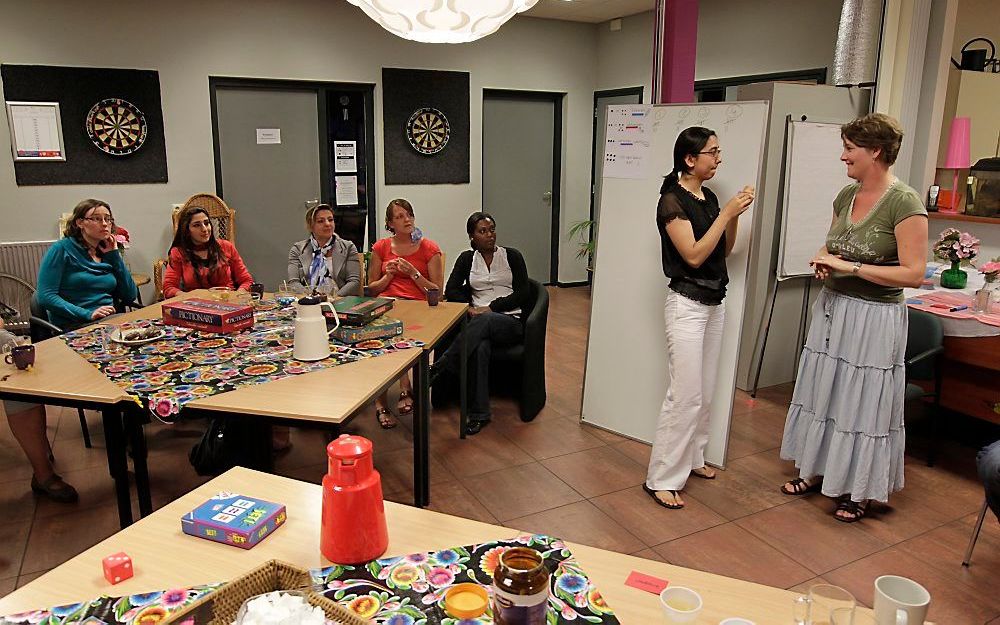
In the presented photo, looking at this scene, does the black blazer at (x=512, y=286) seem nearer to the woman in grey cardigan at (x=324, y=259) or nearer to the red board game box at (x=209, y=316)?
the woman in grey cardigan at (x=324, y=259)

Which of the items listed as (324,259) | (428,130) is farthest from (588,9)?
(324,259)

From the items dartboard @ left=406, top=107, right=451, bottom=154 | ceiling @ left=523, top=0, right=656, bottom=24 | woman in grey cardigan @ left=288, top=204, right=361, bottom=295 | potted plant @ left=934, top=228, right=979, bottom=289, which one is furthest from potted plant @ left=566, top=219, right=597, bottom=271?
potted plant @ left=934, top=228, right=979, bottom=289

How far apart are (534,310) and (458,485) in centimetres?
116

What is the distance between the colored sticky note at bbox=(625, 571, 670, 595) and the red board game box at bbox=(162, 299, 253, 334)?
7.07 feet

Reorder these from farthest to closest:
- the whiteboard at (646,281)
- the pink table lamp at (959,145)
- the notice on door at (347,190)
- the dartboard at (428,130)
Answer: the dartboard at (428,130) → the notice on door at (347,190) → the pink table lamp at (959,145) → the whiteboard at (646,281)

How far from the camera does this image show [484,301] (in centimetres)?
409

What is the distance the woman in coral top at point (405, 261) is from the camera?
4047 millimetres

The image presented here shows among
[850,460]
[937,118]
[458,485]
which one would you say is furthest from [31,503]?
[937,118]

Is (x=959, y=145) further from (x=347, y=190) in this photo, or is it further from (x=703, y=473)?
(x=347, y=190)

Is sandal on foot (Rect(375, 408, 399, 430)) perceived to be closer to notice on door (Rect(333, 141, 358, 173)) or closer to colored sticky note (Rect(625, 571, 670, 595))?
colored sticky note (Rect(625, 571, 670, 595))

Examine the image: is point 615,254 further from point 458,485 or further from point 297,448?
point 297,448

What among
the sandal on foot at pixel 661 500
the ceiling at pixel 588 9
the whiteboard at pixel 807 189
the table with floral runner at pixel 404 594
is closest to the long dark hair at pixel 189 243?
the sandal on foot at pixel 661 500

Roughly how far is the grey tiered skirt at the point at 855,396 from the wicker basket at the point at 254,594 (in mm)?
2380

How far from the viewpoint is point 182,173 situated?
5.84m
